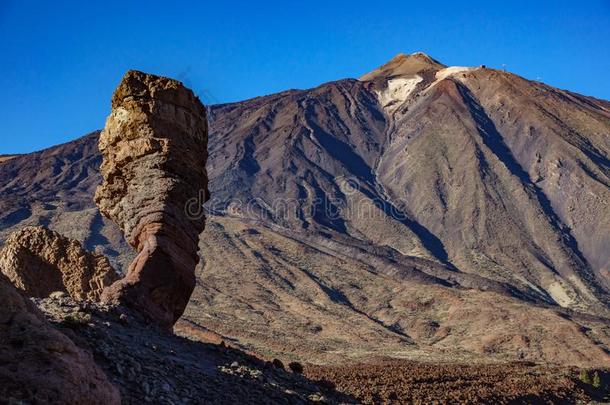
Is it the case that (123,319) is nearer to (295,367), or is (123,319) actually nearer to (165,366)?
(165,366)

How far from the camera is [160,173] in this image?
46.4 feet

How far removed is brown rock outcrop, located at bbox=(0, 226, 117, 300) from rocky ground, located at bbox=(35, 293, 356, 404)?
3898mm

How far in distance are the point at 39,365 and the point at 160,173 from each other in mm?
8212

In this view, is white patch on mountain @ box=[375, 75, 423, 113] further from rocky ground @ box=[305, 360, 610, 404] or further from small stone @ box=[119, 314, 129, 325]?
small stone @ box=[119, 314, 129, 325]

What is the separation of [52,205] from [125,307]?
6963 cm

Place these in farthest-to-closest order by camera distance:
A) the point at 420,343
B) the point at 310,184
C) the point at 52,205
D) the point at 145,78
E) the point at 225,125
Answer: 1. the point at 225,125
2. the point at 310,184
3. the point at 52,205
4. the point at 420,343
5. the point at 145,78

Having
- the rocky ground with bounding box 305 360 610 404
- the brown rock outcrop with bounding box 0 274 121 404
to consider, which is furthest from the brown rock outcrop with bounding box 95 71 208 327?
the brown rock outcrop with bounding box 0 274 121 404

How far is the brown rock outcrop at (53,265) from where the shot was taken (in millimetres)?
15469

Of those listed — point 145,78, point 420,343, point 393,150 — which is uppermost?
point 393,150

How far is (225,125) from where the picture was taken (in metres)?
116

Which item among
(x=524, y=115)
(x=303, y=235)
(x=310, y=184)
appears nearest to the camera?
(x=303, y=235)

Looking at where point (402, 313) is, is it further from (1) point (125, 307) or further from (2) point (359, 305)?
(1) point (125, 307)

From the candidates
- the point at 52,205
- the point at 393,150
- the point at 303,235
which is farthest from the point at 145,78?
the point at 393,150

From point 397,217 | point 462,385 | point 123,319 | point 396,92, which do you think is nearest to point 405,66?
point 396,92
